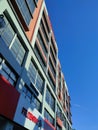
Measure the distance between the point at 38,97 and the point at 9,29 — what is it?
10701mm

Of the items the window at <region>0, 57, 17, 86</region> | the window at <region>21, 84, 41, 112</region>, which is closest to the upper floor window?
the window at <region>0, 57, 17, 86</region>

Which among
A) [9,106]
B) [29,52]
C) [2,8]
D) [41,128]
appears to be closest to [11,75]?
[9,106]

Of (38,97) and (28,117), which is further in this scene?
(38,97)

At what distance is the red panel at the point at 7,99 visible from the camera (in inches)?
431

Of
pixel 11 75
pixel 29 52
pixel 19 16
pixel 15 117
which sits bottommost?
pixel 15 117

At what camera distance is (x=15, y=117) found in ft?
40.6

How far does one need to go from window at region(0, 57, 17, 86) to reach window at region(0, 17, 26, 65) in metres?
2.09

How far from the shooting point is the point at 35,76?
70.1 ft

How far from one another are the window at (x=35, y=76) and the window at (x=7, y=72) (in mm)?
4014

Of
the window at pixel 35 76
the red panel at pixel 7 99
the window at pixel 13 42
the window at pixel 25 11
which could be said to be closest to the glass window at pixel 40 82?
the window at pixel 35 76

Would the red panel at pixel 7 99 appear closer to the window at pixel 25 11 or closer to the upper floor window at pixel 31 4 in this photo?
the window at pixel 25 11

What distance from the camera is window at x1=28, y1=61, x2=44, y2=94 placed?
19.8m

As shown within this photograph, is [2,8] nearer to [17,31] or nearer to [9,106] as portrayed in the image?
[17,31]

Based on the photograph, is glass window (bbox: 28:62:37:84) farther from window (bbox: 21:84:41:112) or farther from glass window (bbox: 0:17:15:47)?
glass window (bbox: 0:17:15:47)
